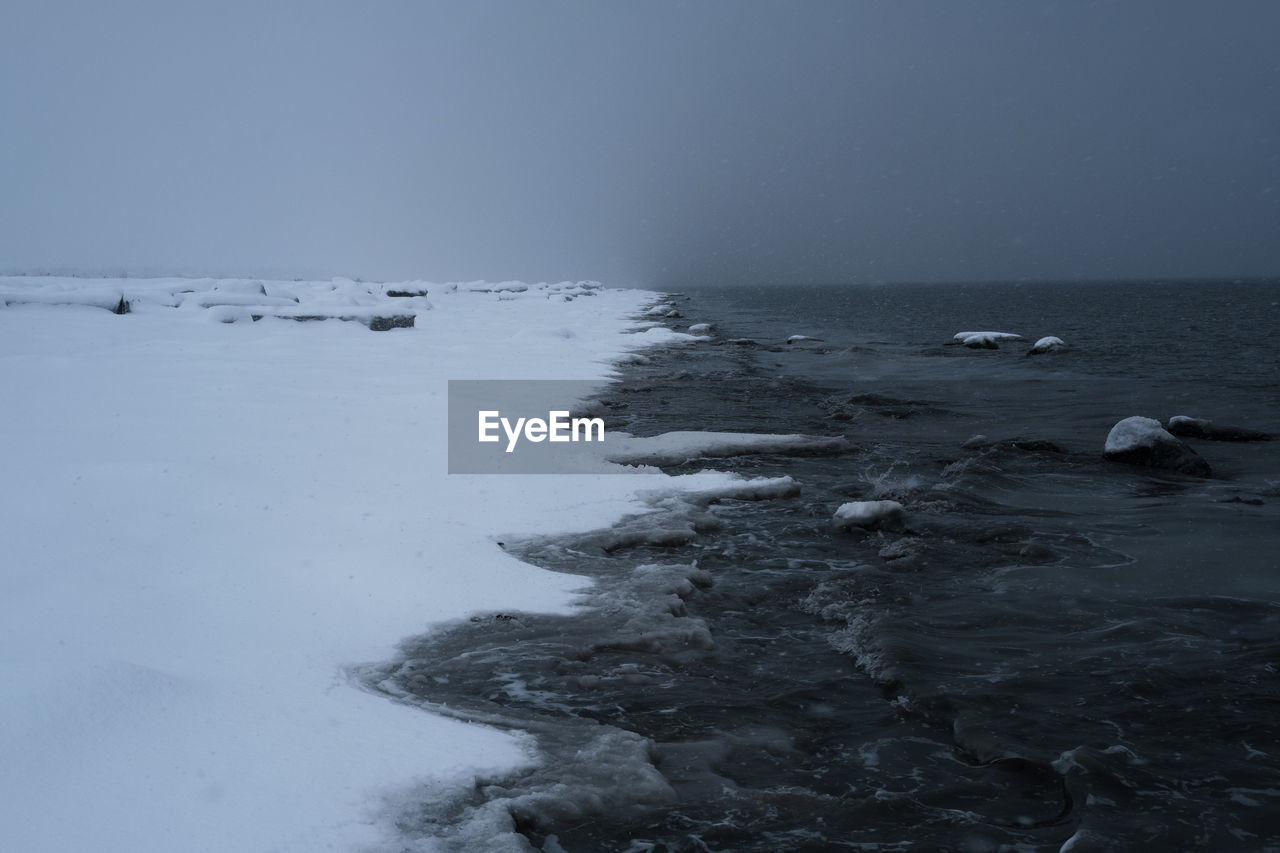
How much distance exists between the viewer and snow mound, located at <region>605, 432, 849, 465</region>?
1067 centimetres

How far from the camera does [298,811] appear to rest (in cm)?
299

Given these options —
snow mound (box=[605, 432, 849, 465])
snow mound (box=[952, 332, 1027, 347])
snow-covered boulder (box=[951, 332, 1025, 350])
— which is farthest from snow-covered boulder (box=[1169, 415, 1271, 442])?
snow mound (box=[952, 332, 1027, 347])

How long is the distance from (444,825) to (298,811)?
1.79 ft

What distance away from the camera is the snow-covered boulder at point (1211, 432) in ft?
42.7

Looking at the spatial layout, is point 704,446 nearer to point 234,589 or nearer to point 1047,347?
point 234,589

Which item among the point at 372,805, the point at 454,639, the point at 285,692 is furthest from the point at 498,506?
the point at 372,805

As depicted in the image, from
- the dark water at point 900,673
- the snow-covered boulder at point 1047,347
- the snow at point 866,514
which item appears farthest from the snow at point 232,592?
the snow-covered boulder at point 1047,347

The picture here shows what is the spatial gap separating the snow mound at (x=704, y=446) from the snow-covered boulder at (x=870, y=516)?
3.13 metres

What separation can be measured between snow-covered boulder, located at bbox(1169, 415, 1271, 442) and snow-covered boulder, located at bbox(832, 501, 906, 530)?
8.31 m

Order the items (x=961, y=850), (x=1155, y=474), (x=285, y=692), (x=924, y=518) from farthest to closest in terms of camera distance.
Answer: (x=1155, y=474), (x=924, y=518), (x=285, y=692), (x=961, y=850)

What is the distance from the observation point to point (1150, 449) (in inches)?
430

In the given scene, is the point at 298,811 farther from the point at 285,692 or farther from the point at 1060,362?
the point at 1060,362

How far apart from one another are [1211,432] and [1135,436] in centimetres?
325

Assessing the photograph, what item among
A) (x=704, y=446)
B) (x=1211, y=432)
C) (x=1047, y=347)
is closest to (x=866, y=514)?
(x=704, y=446)
